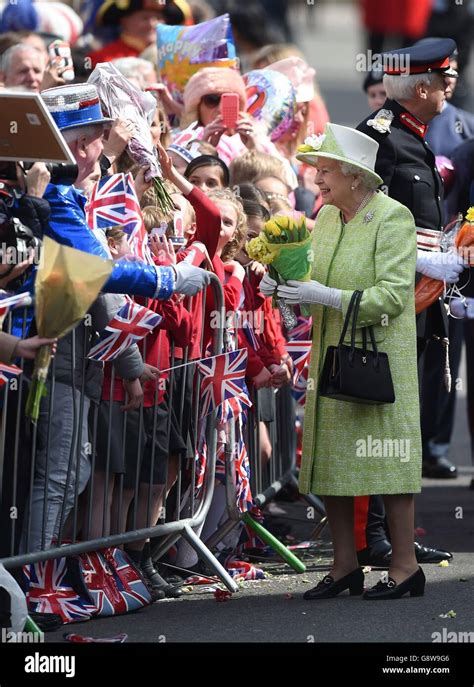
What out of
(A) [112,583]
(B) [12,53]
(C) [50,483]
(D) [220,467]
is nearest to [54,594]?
(A) [112,583]

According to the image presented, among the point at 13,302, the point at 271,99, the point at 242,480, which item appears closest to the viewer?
the point at 13,302

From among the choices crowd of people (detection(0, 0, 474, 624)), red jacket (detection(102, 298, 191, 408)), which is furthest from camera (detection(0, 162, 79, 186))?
red jacket (detection(102, 298, 191, 408))

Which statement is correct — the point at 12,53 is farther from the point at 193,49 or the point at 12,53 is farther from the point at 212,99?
the point at 212,99

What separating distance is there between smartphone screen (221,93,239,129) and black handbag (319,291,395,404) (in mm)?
2736

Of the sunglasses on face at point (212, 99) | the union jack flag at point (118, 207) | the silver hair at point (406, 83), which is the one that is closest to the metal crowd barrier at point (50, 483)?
the union jack flag at point (118, 207)

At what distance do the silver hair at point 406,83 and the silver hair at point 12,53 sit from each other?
2539 mm

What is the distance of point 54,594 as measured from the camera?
5332mm

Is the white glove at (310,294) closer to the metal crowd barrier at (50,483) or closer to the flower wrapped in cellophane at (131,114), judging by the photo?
the metal crowd barrier at (50,483)

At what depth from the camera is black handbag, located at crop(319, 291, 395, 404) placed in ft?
18.1

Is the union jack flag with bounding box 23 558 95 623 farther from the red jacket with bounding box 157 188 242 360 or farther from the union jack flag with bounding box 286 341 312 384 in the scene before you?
the union jack flag with bounding box 286 341 312 384

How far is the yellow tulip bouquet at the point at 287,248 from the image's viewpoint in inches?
217

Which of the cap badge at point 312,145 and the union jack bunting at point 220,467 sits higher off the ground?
the cap badge at point 312,145

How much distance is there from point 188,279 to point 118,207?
456 millimetres
